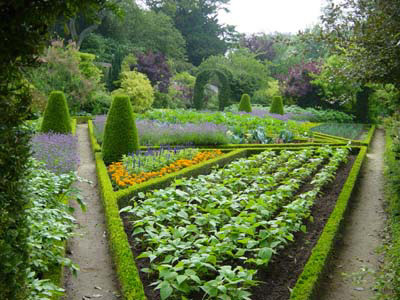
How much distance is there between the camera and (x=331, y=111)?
21469 millimetres

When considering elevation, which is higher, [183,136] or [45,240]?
[183,136]

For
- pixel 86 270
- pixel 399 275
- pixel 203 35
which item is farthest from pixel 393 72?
pixel 203 35

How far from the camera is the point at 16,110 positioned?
210cm

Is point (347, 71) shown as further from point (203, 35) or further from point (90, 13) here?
point (203, 35)

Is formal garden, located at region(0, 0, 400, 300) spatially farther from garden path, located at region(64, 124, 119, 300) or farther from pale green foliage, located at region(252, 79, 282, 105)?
pale green foliage, located at region(252, 79, 282, 105)

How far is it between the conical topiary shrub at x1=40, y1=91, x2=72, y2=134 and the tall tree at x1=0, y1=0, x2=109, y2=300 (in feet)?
29.7

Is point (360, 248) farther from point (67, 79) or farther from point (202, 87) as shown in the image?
point (202, 87)

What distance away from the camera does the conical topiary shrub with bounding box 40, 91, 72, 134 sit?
1086 cm

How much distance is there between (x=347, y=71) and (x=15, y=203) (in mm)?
6104

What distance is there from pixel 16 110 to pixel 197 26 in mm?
34232

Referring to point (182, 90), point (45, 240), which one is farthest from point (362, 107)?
point (45, 240)

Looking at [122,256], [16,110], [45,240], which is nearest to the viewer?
[16,110]

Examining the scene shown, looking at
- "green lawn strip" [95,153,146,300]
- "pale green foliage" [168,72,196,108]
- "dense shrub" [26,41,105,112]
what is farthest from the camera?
"pale green foliage" [168,72,196,108]

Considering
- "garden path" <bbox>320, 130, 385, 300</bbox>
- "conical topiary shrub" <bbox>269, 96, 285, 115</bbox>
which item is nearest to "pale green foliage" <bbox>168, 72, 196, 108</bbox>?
"conical topiary shrub" <bbox>269, 96, 285, 115</bbox>
